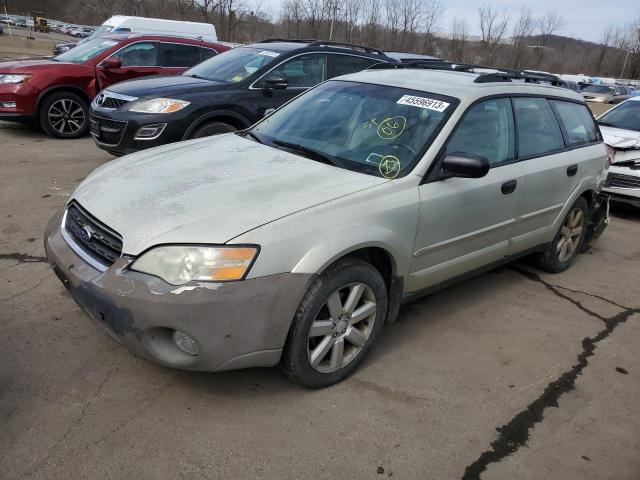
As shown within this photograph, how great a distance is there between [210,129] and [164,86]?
30.5 inches

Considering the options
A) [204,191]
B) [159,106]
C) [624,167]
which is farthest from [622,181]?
[204,191]

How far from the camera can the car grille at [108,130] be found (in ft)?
20.0

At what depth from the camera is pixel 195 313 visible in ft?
7.60

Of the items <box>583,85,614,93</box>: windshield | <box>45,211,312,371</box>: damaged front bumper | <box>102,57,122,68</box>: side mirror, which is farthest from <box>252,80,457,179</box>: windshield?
<box>583,85,614,93</box>: windshield

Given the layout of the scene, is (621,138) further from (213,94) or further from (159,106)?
(159,106)

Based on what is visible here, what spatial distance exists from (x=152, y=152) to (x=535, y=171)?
9.16ft

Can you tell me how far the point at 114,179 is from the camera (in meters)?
3.06

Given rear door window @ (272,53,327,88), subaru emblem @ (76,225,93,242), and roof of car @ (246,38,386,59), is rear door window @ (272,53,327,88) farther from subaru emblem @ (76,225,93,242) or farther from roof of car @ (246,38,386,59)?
subaru emblem @ (76,225,93,242)

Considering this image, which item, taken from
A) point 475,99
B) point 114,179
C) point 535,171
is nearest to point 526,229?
point 535,171

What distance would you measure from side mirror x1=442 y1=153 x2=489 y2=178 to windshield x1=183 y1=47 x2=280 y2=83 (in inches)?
163

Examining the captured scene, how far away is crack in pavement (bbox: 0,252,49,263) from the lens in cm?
410

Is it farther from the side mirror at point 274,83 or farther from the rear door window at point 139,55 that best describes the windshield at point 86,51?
the side mirror at point 274,83

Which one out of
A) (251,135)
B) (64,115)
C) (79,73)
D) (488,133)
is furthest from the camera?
(64,115)

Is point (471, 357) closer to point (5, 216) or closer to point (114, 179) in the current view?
point (114, 179)
